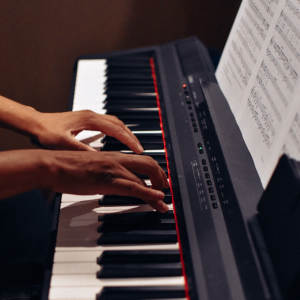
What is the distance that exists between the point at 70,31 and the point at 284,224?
67.1 inches

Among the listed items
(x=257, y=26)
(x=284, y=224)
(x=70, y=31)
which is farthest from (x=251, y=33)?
(x=70, y=31)

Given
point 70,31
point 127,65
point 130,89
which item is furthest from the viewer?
point 70,31

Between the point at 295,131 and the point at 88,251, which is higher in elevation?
the point at 295,131

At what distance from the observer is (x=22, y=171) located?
31.0 inches

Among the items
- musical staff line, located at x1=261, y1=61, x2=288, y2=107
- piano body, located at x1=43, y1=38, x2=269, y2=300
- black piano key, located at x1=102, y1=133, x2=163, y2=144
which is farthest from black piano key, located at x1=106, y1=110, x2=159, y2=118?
musical staff line, located at x1=261, y1=61, x2=288, y2=107

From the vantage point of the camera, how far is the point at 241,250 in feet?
2.52

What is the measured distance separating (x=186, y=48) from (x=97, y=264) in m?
1.13

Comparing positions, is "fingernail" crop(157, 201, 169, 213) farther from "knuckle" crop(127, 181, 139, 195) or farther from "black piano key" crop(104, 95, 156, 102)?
"black piano key" crop(104, 95, 156, 102)

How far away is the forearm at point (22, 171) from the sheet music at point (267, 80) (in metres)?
0.63

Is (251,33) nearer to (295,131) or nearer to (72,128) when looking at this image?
(295,131)

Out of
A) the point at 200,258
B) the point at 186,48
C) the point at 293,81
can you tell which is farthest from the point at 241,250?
the point at 186,48

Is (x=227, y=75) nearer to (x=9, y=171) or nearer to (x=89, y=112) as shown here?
(x=89, y=112)

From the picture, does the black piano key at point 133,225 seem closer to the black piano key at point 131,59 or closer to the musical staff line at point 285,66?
the musical staff line at point 285,66

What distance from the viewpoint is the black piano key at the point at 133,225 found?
85 centimetres
